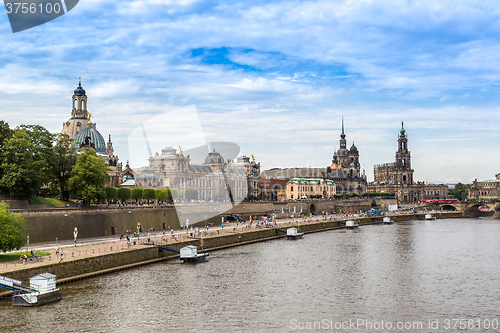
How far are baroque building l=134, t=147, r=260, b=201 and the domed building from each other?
23.5ft

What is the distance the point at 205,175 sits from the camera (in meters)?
132

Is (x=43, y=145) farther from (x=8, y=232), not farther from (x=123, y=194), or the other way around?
(x=8, y=232)

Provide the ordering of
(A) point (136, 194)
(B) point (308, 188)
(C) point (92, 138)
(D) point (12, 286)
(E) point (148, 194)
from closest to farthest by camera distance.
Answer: (D) point (12, 286) < (A) point (136, 194) < (E) point (148, 194) < (C) point (92, 138) < (B) point (308, 188)

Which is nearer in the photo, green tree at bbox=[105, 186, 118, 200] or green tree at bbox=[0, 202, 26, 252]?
green tree at bbox=[0, 202, 26, 252]

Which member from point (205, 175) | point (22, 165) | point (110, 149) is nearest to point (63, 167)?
point (22, 165)

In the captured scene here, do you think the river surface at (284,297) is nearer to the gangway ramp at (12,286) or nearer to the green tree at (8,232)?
the gangway ramp at (12,286)

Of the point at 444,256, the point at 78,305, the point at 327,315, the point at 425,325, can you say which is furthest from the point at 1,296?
the point at 444,256

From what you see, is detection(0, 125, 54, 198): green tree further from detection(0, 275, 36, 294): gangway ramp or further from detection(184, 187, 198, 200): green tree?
detection(184, 187, 198, 200): green tree

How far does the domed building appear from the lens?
107062mm

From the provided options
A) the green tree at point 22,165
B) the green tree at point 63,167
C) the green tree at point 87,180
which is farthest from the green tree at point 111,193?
the green tree at point 22,165

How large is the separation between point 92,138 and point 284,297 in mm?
81482

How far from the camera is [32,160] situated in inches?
2296

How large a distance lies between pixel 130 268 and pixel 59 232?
12562 millimetres

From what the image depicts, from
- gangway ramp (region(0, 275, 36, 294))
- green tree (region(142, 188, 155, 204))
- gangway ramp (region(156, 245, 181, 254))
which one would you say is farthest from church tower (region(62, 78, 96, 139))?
gangway ramp (region(0, 275, 36, 294))
